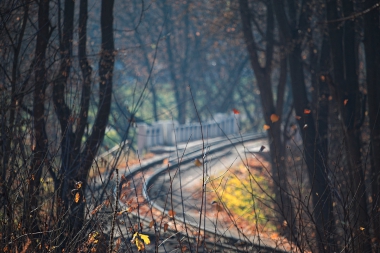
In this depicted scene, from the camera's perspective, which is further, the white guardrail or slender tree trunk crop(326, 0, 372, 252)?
the white guardrail

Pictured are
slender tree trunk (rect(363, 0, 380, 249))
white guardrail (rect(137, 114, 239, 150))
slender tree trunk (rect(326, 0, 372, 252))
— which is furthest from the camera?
white guardrail (rect(137, 114, 239, 150))

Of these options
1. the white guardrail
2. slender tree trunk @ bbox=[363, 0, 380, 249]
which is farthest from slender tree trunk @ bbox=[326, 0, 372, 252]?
the white guardrail

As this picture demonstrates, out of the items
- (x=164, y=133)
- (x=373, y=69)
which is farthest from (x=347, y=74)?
(x=164, y=133)

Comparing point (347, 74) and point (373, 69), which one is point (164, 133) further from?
point (373, 69)

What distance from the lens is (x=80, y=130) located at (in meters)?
8.55

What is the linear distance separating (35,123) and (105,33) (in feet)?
7.21

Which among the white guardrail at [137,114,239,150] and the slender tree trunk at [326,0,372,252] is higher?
the slender tree trunk at [326,0,372,252]

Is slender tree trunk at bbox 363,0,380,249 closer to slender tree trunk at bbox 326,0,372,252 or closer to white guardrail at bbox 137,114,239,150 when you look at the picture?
slender tree trunk at bbox 326,0,372,252

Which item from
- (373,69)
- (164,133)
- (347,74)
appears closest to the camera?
(373,69)

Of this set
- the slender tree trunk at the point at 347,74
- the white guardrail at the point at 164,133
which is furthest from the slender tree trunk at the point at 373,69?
the white guardrail at the point at 164,133

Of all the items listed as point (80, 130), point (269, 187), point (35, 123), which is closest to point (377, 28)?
point (80, 130)

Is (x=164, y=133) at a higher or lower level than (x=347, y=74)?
lower

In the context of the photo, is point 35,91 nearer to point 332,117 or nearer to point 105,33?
point 105,33

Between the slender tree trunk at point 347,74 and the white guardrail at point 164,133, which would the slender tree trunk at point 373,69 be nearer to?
the slender tree trunk at point 347,74
